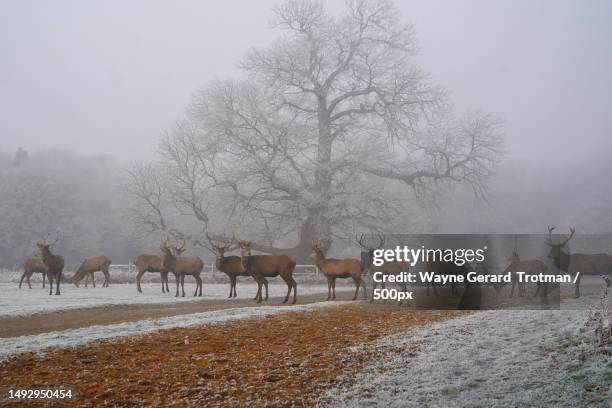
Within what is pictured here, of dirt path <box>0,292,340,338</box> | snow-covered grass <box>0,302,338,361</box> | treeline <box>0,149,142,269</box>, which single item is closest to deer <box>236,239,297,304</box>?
dirt path <box>0,292,340,338</box>

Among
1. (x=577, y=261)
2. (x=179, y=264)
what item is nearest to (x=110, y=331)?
(x=179, y=264)

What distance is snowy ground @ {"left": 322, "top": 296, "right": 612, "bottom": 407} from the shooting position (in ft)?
18.6

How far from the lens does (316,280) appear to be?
25.0m

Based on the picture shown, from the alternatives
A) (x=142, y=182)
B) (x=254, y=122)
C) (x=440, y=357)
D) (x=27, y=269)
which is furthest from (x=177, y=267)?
(x=440, y=357)

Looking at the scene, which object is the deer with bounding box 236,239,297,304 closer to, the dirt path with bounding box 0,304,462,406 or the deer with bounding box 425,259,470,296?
the deer with bounding box 425,259,470,296

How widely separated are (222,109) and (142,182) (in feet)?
20.9

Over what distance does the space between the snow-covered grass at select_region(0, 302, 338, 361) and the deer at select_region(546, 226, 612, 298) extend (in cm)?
606

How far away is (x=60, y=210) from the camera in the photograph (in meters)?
40.5

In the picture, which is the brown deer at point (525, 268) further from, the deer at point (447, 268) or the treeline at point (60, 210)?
the treeline at point (60, 210)

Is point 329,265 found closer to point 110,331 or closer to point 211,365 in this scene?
point 110,331

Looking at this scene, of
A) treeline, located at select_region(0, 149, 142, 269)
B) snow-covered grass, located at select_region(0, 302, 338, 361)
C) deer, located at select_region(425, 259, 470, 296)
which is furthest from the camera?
treeline, located at select_region(0, 149, 142, 269)

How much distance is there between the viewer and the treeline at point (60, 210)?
123 ft

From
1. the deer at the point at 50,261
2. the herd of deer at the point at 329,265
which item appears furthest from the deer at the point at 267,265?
the deer at the point at 50,261

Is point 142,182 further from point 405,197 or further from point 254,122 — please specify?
point 405,197
